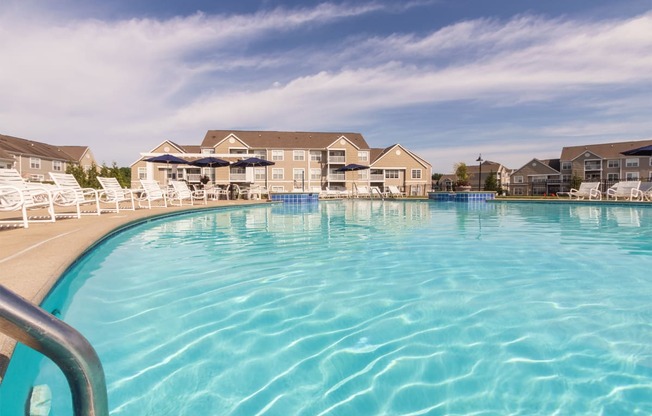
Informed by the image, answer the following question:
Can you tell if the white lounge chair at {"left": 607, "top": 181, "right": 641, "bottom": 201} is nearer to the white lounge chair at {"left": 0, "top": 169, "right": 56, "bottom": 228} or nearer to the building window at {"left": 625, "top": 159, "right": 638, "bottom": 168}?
the white lounge chair at {"left": 0, "top": 169, "right": 56, "bottom": 228}

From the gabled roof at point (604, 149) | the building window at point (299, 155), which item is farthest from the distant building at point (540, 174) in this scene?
the building window at point (299, 155)

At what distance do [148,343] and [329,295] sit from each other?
5.96 feet

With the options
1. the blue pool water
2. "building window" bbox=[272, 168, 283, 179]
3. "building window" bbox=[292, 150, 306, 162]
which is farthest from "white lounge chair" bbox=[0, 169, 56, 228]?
"building window" bbox=[292, 150, 306, 162]

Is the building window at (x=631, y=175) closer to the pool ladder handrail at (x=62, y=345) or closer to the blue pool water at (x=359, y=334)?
the blue pool water at (x=359, y=334)

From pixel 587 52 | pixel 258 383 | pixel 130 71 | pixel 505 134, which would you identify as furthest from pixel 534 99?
pixel 258 383

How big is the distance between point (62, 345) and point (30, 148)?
54.9 metres

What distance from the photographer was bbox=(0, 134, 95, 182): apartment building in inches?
1491

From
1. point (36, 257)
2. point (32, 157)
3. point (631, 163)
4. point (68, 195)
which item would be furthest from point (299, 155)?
point (631, 163)

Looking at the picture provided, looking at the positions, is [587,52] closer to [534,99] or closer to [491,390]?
[534,99]

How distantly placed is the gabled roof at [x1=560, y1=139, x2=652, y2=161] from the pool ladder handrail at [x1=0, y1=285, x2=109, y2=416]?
225ft

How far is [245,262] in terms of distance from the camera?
18.2ft

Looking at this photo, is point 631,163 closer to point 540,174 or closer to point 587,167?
point 587,167

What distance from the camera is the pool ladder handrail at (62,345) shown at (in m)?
0.66

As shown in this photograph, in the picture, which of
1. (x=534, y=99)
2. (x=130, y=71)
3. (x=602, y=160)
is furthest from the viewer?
(x=602, y=160)
